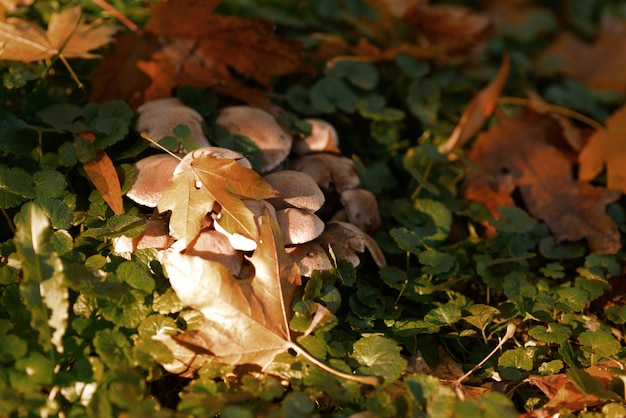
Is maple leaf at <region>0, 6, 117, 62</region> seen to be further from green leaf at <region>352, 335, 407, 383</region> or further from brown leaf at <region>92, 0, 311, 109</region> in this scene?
green leaf at <region>352, 335, 407, 383</region>

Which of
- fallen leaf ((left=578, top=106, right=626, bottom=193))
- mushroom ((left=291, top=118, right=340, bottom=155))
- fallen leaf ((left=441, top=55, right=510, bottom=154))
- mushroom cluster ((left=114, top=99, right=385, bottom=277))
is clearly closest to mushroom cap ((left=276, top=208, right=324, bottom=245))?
mushroom cluster ((left=114, top=99, right=385, bottom=277))

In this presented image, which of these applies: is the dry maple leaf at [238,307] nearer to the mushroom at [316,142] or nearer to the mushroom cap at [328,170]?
the mushroom cap at [328,170]

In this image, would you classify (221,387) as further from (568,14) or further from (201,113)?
(568,14)

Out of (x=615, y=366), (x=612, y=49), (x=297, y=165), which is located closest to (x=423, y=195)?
(x=297, y=165)

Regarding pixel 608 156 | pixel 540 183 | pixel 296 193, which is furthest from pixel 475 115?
pixel 296 193

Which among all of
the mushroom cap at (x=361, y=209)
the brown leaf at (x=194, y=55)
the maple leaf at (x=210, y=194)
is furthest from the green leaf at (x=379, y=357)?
the brown leaf at (x=194, y=55)
